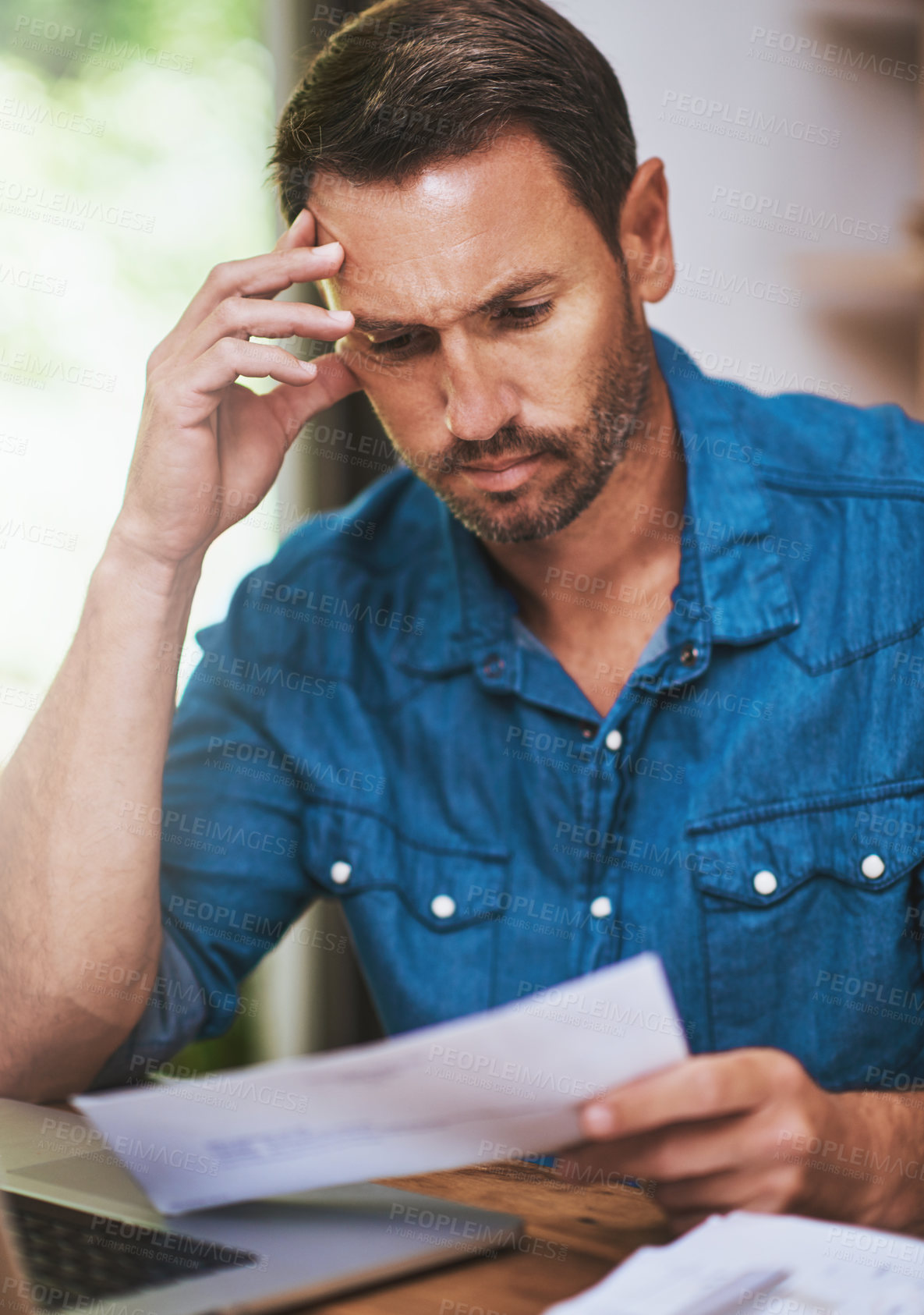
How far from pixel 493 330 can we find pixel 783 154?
103cm

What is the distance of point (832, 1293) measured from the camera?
0.56m

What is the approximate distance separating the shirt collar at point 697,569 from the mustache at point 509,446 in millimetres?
176

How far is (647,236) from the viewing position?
1.24 m

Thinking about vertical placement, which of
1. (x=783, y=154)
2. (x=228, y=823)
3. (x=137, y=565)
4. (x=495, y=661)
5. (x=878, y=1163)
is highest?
(x=783, y=154)

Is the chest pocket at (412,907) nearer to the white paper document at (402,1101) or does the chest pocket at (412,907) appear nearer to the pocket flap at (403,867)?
the pocket flap at (403,867)

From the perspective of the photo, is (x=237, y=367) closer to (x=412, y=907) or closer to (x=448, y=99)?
(x=448, y=99)

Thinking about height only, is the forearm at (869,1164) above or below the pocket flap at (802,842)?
below

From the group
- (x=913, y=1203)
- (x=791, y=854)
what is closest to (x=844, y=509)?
(x=791, y=854)

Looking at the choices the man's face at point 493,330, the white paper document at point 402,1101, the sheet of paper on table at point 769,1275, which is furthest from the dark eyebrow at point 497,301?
the sheet of paper on table at point 769,1275

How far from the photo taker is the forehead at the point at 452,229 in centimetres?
101

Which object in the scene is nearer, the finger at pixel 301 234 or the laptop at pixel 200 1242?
the laptop at pixel 200 1242

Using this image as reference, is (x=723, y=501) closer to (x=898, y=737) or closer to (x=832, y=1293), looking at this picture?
(x=898, y=737)

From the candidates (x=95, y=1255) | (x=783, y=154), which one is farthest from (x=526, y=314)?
(x=783, y=154)

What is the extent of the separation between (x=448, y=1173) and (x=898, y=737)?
0.57 meters
